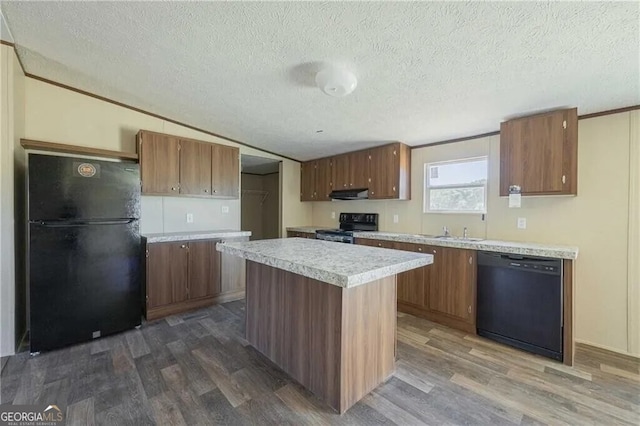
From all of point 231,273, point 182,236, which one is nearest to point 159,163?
point 182,236

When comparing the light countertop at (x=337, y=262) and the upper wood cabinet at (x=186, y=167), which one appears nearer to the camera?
the light countertop at (x=337, y=262)

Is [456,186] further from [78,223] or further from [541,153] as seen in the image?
[78,223]

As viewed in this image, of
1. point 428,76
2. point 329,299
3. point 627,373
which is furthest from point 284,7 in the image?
point 627,373

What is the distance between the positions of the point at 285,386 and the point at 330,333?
605 mm

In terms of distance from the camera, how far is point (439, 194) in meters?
3.69

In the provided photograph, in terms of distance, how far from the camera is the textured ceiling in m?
1.54

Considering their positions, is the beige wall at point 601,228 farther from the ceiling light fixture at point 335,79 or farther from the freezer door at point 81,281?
the freezer door at point 81,281

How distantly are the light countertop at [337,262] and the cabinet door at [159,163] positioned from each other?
5.54 feet

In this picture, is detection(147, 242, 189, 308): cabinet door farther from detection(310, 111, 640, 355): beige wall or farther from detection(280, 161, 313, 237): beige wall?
detection(310, 111, 640, 355): beige wall

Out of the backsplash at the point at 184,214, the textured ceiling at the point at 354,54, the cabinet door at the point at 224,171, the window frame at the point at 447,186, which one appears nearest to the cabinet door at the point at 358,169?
the window frame at the point at 447,186

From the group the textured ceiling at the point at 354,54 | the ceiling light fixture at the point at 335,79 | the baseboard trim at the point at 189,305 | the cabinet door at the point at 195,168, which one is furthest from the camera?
the cabinet door at the point at 195,168

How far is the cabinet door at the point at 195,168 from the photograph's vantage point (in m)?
3.46

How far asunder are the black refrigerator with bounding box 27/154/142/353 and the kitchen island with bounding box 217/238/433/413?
1296 mm

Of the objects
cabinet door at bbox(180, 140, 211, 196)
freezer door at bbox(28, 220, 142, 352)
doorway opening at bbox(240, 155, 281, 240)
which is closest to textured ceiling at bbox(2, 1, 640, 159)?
cabinet door at bbox(180, 140, 211, 196)
